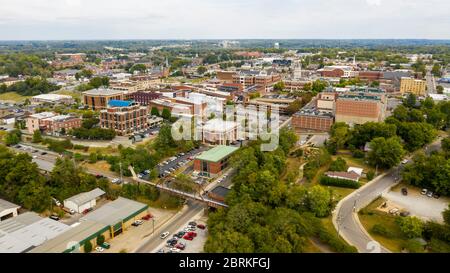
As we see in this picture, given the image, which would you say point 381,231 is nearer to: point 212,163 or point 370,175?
point 370,175

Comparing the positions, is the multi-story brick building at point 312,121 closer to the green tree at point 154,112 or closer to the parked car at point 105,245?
the green tree at point 154,112

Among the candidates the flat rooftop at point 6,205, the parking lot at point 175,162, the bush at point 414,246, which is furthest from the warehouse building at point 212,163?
the bush at point 414,246

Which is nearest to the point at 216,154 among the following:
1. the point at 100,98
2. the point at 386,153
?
the point at 386,153

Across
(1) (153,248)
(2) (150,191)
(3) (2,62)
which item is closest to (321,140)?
(2) (150,191)

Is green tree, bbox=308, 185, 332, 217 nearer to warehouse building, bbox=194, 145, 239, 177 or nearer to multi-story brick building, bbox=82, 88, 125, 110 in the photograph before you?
warehouse building, bbox=194, 145, 239, 177

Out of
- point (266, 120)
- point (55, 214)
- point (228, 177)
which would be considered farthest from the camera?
point (266, 120)

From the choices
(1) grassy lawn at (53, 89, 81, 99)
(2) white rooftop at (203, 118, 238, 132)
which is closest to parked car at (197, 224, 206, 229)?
(2) white rooftop at (203, 118, 238, 132)
